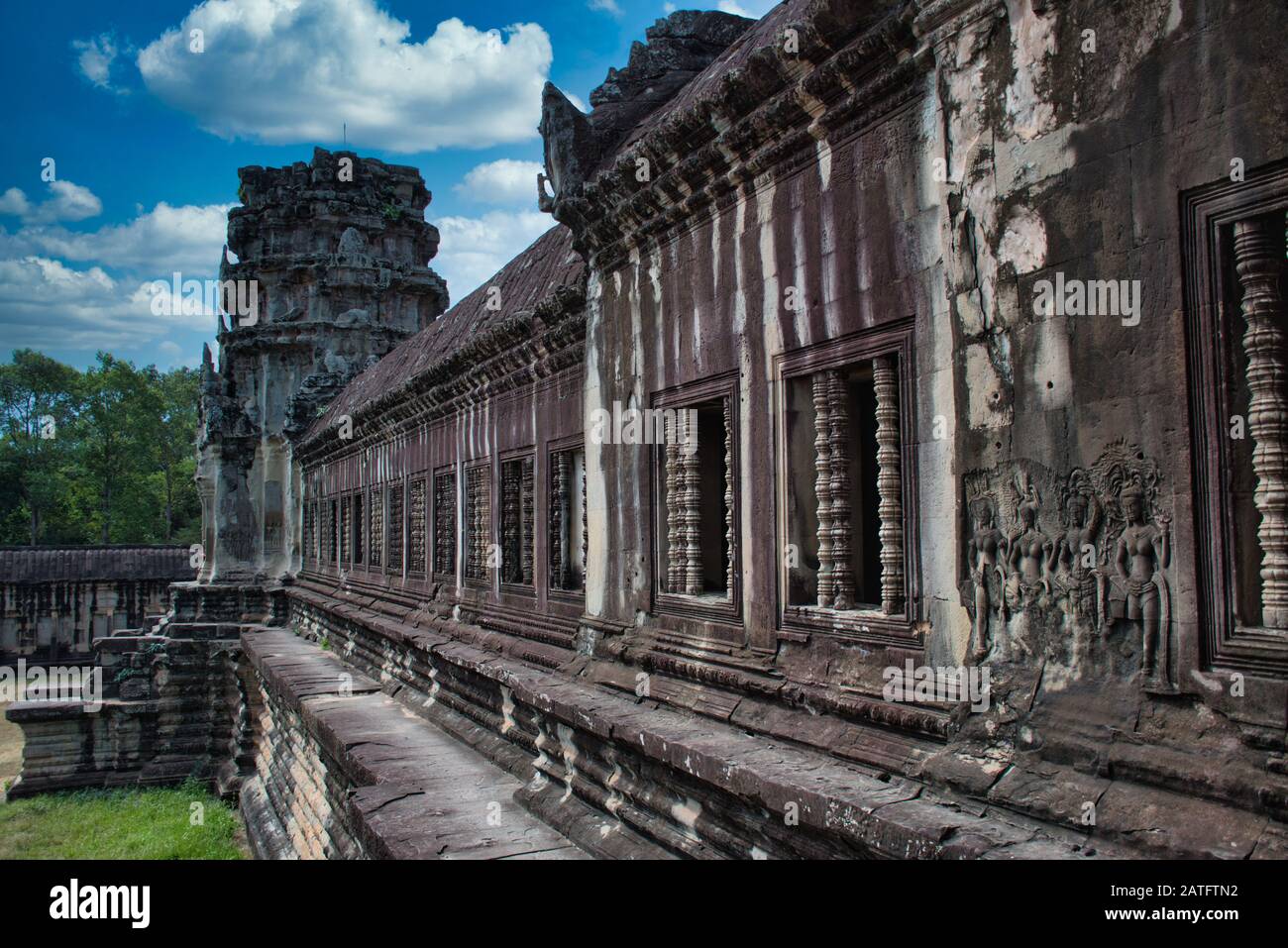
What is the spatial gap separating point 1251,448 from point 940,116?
5.70 ft

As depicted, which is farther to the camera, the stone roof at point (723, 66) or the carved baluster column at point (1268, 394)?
the stone roof at point (723, 66)

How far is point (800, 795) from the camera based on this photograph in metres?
3.69

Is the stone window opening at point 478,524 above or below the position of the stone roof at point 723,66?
below

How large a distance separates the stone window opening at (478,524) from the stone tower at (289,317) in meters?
11.8

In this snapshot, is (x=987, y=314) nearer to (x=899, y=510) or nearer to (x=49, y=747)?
(x=899, y=510)

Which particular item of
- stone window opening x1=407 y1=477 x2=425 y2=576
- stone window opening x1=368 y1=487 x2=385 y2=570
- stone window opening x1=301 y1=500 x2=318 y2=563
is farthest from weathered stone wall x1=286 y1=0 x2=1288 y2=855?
stone window opening x1=301 y1=500 x2=318 y2=563

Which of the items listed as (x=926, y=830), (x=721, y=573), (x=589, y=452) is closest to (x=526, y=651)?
(x=589, y=452)

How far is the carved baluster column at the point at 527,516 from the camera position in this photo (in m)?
8.67

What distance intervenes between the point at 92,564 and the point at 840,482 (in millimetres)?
30825

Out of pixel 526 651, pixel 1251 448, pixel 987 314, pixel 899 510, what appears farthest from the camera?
pixel 526 651

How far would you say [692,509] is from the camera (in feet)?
18.8

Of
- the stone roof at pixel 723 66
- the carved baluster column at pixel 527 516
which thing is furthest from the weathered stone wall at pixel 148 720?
the stone roof at pixel 723 66

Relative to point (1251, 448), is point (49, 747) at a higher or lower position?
lower

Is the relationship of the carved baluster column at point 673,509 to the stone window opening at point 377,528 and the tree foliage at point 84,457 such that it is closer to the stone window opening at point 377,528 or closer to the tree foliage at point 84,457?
the stone window opening at point 377,528
